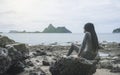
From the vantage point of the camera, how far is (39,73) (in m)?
12.2

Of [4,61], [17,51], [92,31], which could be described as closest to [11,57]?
[17,51]

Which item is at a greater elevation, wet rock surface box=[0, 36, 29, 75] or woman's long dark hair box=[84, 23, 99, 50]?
woman's long dark hair box=[84, 23, 99, 50]

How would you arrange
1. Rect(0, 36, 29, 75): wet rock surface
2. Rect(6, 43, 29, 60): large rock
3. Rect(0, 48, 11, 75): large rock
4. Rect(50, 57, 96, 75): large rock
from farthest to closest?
Rect(6, 43, 29, 60): large rock → Rect(0, 36, 29, 75): wet rock surface → Rect(0, 48, 11, 75): large rock → Rect(50, 57, 96, 75): large rock

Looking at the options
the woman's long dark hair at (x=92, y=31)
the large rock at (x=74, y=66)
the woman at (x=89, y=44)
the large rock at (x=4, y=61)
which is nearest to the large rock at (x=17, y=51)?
the large rock at (x=4, y=61)

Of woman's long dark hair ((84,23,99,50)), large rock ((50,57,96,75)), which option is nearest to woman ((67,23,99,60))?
woman's long dark hair ((84,23,99,50))

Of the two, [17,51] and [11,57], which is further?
[17,51]

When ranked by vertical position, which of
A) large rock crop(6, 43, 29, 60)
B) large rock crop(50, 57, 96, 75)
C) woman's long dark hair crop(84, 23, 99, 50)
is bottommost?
large rock crop(50, 57, 96, 75)

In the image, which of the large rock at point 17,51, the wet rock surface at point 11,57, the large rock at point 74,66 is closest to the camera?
the large rock at point 74,66

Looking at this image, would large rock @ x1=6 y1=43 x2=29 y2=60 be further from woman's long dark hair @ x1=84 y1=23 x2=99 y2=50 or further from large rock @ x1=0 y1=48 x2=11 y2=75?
woman's long dark hair @ x1=84 y1=23 x2=99 y2=50

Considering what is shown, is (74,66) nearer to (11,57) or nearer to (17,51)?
(11,57)

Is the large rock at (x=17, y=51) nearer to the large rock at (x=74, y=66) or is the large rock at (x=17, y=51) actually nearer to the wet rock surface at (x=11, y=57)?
the wet rock surface at (x=11, y=57)

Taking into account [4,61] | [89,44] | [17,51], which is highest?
[89,44]

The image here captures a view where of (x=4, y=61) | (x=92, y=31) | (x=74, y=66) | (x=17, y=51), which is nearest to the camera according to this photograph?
(x=74, y=66)

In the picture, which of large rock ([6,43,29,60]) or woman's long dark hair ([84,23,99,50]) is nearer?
woman's long dark hair ([84,23,99,50])
